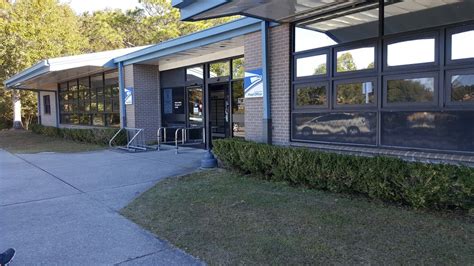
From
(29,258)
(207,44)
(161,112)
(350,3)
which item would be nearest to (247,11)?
(350,3)

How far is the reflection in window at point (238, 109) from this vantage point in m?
10.6

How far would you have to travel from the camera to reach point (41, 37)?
21.2 m

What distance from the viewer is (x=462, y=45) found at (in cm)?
505

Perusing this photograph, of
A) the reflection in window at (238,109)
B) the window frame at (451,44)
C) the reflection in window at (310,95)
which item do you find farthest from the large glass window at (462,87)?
the reflection in window at (238,109)

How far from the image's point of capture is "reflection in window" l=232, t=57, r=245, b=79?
34.7 ft

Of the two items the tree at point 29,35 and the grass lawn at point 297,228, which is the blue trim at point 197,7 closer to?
the grass lawn at point 297,228

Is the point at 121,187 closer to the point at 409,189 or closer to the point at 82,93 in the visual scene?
the point at 409,189

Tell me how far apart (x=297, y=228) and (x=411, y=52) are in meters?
3.29

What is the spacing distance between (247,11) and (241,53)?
3826 mm

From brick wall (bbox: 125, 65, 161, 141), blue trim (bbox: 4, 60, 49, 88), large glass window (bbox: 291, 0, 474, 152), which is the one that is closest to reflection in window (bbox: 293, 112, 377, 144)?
large glass window (bbox: 291, 0, 474, 152)

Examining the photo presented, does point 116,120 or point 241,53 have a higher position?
point 241,53

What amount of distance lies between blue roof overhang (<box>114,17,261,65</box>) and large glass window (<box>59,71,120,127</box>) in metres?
2.28

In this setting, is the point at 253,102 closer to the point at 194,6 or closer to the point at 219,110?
the point at 194,6

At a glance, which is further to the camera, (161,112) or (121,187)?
(161,112)
